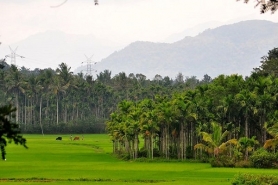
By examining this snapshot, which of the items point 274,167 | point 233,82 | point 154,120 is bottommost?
point 274,167

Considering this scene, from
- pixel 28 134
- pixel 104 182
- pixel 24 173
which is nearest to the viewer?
pixel 104 182

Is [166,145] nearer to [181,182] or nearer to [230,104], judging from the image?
[230,104]

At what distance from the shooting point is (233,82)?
253 feet

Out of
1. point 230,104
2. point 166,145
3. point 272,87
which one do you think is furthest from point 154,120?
point 272,87

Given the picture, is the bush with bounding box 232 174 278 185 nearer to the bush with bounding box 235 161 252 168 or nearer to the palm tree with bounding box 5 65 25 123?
the bush with bounding box 235 161 252 168

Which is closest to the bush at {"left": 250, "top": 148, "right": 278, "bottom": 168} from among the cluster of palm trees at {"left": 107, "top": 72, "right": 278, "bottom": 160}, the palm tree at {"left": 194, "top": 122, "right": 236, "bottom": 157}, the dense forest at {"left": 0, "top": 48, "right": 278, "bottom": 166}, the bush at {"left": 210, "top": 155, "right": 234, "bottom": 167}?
the dense forest at {"left": 0, "top": 48, "right": 278, "bottom": 166}

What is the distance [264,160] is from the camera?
62.2m

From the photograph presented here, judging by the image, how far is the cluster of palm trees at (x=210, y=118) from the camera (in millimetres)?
71250

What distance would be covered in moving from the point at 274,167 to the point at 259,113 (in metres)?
11.6

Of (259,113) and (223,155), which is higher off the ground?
(259,113)

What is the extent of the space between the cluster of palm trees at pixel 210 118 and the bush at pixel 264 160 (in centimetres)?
499

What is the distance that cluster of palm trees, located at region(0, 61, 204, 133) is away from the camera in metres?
157

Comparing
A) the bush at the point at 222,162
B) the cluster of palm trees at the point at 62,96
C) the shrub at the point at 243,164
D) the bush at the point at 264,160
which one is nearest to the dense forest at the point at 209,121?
the bush at the point at 264,160

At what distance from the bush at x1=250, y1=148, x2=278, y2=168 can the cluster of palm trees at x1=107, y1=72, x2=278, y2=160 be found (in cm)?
499
